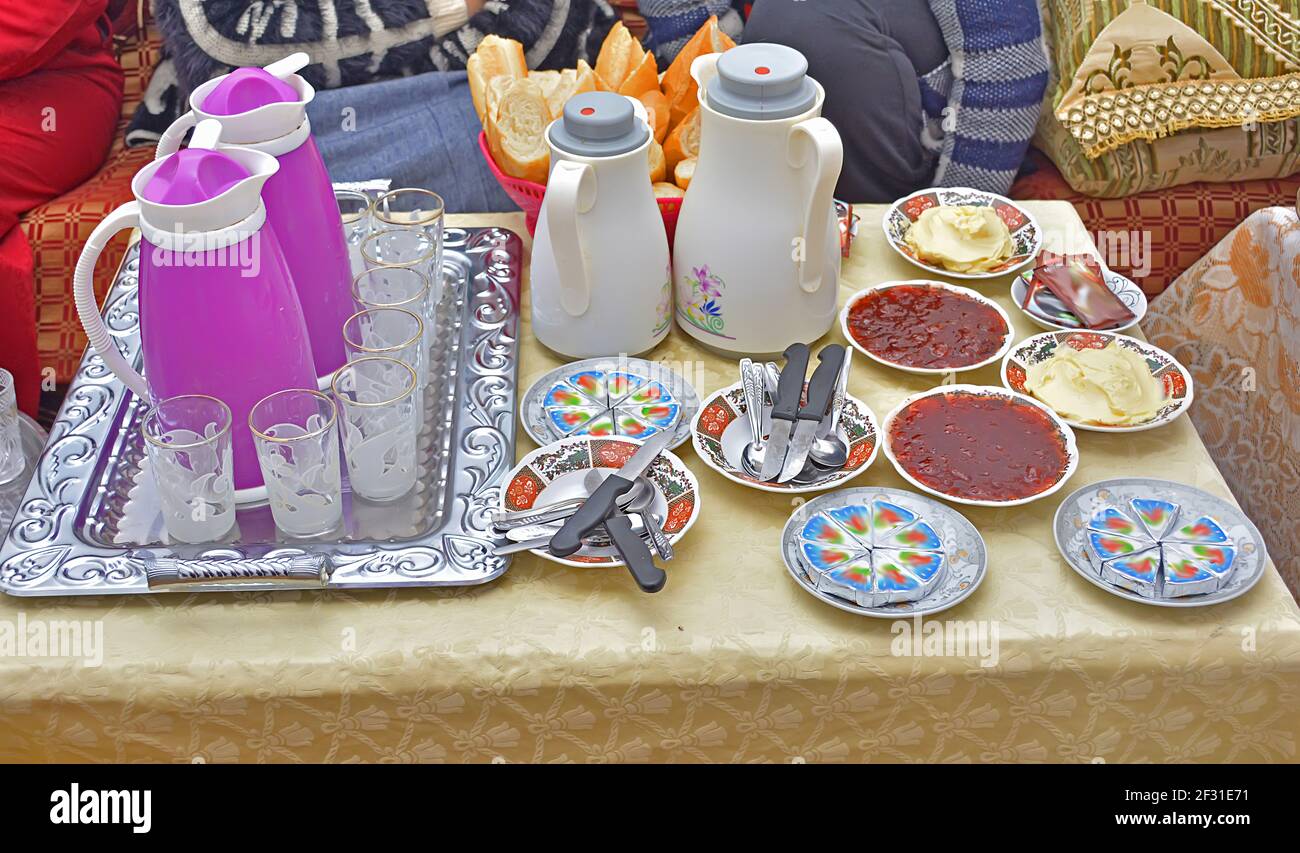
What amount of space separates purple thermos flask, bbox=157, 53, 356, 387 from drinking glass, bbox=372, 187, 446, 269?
0.08 meters

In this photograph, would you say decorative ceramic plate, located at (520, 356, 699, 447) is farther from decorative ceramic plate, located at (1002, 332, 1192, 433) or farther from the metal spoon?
decorative ceramic plate, located at (1002, 332, 1192, 433)

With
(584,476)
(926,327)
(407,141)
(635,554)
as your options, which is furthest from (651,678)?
(407,141)

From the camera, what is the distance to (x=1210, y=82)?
1952mm

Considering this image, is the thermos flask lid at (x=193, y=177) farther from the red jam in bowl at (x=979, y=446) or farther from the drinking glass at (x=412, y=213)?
the red jam in bowl at (x=979, y=446)

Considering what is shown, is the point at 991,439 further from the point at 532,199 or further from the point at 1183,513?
the point at 532,199

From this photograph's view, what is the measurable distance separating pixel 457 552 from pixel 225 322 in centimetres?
27

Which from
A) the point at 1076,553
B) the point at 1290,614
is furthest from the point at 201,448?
the point at 1290,614

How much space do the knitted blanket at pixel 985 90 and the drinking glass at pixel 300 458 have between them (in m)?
1.24

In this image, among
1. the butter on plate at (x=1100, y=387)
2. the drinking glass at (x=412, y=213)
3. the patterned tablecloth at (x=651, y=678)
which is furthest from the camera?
→ the drinking glass at (x=412, y=213)

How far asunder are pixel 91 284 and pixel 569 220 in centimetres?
40

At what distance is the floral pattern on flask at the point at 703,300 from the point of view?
119 centimetres

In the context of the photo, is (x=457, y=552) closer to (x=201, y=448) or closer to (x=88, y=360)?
(x=201, y=448)

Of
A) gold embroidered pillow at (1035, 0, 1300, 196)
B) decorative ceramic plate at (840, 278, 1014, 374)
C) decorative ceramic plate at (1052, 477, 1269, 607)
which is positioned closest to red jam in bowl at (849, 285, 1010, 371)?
decorative ceramic plate at (840, 278, 1014, 374)

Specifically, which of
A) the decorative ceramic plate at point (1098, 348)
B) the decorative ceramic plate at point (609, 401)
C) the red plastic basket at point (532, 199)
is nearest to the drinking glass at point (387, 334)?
the decorative ceramic plate at point (609, 401)
